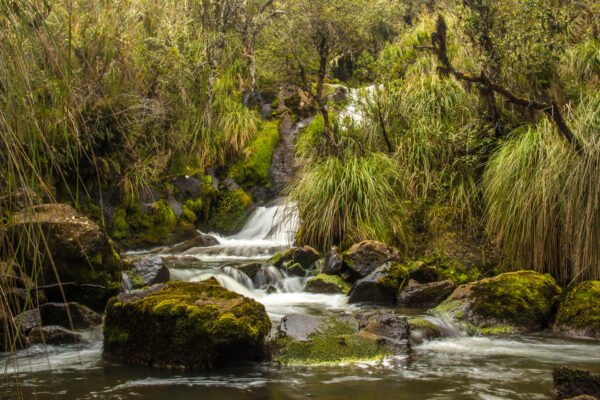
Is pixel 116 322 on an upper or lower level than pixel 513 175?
lower

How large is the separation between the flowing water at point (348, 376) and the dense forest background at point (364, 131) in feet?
5.31

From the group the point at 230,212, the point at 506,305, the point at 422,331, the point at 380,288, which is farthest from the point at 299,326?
the point at 230,212

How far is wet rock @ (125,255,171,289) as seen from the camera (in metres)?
8.55

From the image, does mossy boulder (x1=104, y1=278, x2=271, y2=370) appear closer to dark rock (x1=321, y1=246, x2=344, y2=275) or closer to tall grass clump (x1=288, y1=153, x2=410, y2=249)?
dark rock (x1=321, y1=246, x2=344, y2=275)

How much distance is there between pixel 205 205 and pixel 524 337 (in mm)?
8712

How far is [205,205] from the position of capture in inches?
563

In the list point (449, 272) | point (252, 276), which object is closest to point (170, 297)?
point (252, 276)

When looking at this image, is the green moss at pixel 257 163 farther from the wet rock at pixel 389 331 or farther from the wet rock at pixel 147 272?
the wet rock at pixel 389 331

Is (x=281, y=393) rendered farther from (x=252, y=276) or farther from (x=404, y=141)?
(x=404, y=141)

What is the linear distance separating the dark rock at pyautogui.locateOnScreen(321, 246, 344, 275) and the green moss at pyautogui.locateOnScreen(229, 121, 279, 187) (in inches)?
247

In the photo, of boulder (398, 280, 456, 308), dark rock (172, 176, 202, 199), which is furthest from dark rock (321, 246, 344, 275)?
dark rock (172, 176, 202, 199)

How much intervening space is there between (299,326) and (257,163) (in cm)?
983

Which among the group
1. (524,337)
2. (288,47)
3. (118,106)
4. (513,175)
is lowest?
(524,337)

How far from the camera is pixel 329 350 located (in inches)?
240
